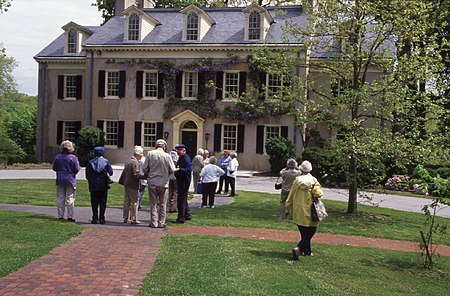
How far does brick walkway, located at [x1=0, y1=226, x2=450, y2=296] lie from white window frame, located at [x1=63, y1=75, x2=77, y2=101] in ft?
83.8

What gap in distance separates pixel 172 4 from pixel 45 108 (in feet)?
47.8

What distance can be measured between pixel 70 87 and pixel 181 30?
881cm

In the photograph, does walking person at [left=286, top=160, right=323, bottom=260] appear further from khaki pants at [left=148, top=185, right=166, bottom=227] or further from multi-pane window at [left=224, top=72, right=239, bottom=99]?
multi-pane window at [left=224, top=72, right=239, bottom=99]

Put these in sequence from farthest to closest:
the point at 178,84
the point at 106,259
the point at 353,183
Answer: the point at 178,84, the point at 353,183, the point at 106,259

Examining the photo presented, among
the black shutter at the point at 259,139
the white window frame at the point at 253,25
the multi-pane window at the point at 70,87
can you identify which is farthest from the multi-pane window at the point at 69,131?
the white window frame at the point at 253,25

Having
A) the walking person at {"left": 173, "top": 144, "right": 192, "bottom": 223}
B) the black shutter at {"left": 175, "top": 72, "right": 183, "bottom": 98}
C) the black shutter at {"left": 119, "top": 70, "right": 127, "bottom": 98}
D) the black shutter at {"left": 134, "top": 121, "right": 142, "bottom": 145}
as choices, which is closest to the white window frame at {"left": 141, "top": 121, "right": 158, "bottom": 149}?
the black shutter at {"left": 134, "top": 121, "right": 142, "bottom": 145}

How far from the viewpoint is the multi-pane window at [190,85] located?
31016 millimetres

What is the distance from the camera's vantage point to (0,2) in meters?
14.5

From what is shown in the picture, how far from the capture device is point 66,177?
34.9ft

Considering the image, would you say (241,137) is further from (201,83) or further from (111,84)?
(111,84)

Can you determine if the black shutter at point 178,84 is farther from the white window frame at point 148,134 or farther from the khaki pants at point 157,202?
the khaki pants at point 157,202

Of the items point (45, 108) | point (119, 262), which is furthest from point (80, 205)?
point (45, 108)

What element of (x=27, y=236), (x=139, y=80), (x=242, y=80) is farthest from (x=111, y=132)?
(x=27, y=236)

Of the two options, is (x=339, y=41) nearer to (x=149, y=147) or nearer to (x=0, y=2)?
(x=0, y=2)
